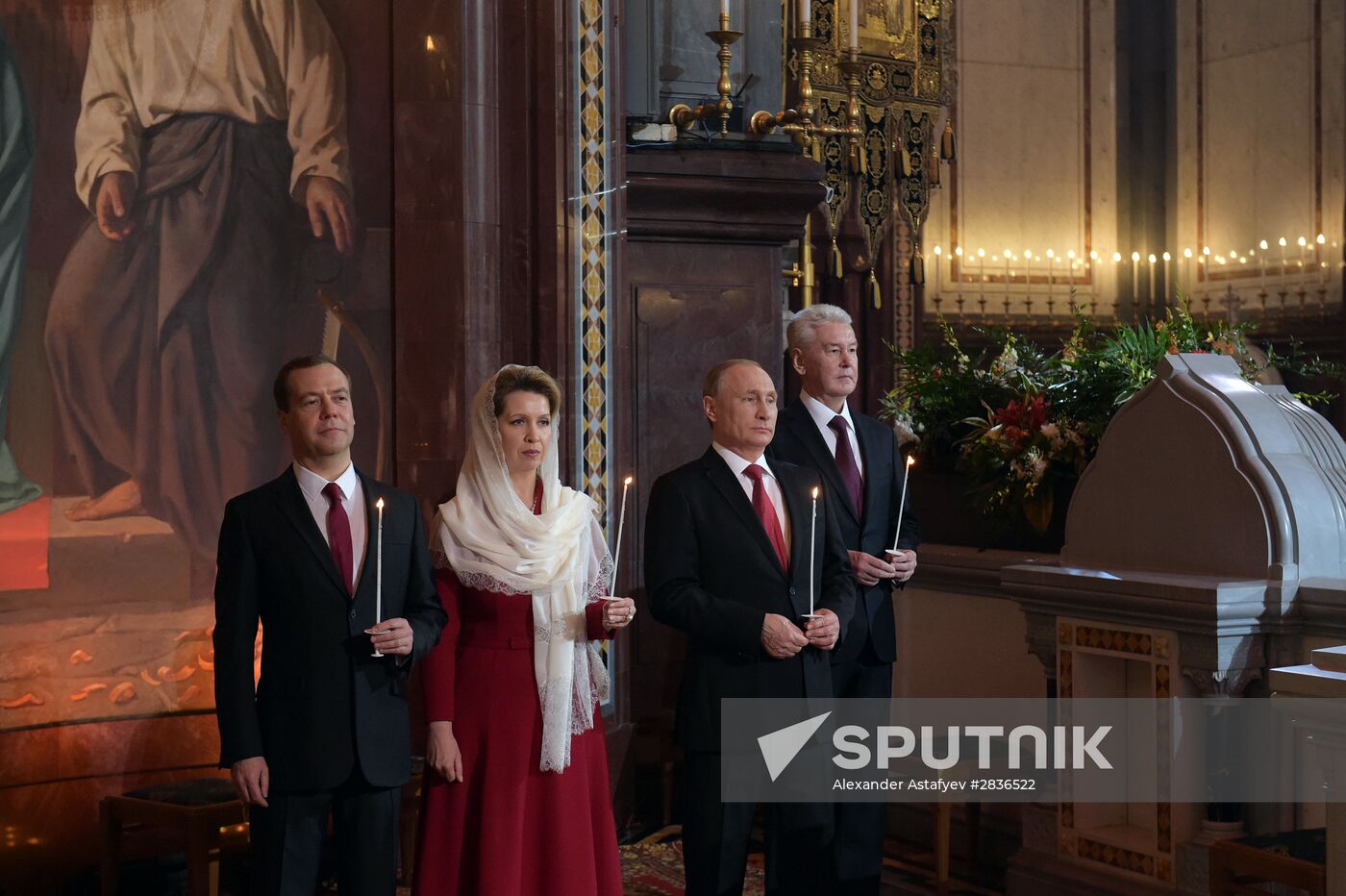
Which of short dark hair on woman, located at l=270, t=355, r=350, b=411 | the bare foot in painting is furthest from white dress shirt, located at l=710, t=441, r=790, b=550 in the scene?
the bare foot in painting

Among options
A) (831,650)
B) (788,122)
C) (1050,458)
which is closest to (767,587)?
(831,650)

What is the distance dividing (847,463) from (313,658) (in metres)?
1.80

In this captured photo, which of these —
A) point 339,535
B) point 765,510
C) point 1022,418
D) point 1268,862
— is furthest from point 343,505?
point 1022,418

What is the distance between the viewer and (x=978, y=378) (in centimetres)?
593

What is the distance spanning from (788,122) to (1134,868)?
3.00 metres

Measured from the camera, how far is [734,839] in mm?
3924

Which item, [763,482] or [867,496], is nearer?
[763,482]

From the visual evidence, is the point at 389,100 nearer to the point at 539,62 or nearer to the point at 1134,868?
the point at 539,62

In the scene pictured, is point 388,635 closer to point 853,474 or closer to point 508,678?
point 508,678

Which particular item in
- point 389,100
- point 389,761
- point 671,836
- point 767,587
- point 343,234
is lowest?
point 671,836

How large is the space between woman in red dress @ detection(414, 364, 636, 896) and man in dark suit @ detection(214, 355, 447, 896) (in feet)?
0.52

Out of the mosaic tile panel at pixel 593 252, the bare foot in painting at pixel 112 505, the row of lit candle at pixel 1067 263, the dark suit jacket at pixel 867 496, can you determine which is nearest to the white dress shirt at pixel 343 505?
the dark suit jacket at pixel 867 496

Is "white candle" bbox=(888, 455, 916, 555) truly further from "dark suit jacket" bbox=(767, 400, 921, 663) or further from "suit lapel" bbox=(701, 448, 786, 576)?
"suit lapel" bbox=(701, 448, 786, 576)

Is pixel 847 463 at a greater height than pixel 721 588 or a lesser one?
greater
